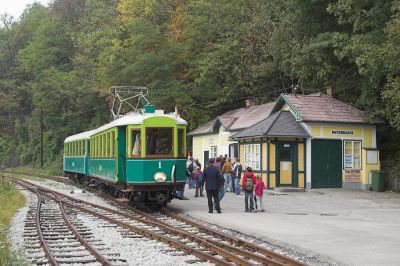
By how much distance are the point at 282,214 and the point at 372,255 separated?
6.96 m

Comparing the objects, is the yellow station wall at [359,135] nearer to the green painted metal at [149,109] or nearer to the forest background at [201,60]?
the forest background at [201,60]

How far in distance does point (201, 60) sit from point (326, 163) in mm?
16463

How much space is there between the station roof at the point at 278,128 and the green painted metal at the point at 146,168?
9.43m

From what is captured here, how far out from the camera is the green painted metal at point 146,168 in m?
17.6

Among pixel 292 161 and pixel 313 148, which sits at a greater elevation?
pixel 313 148

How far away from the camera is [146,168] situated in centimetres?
1761

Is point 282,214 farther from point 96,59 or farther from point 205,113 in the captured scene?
point 96,59

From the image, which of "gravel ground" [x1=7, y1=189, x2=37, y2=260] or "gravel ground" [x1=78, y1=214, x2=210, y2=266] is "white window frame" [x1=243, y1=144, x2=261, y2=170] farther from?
"gravel ground" [x1=78, y1=214, x2=210, y2=266]

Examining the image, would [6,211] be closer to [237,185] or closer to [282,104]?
[237,185]

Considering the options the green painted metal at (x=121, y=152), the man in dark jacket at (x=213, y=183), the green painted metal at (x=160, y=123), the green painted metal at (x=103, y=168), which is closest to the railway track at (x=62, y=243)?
the green painted metal at (x=121, y=152)

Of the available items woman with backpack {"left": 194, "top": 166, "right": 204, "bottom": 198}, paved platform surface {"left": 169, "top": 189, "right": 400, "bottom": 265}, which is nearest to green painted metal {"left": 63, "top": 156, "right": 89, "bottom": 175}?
paved platform surface {"left": 169, "top": 189, "right": 400, "bottom": 265}

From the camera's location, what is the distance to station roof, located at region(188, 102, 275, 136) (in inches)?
1289

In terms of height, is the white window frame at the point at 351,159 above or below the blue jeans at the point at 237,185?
above

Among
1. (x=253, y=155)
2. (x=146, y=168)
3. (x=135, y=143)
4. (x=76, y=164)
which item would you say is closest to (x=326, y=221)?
(x=146, y=168)
